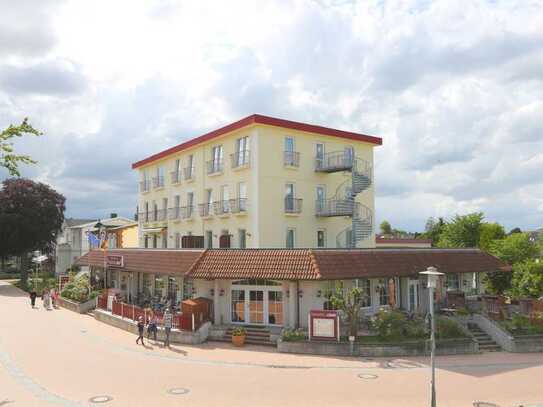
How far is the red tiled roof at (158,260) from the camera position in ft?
85.6

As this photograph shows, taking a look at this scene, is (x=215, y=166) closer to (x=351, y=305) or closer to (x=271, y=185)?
(x=271, y=185)

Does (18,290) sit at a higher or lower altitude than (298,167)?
lower

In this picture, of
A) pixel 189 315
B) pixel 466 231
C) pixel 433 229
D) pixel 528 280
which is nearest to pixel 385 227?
pixel 433 229

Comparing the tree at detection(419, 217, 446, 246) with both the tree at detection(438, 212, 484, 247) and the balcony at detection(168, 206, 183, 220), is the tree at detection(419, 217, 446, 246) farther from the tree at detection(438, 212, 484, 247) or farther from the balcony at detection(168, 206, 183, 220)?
the balcony at detection(168, 206, 183, 220)

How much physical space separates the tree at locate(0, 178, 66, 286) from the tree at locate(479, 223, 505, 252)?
48517 mm

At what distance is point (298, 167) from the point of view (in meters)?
31.2

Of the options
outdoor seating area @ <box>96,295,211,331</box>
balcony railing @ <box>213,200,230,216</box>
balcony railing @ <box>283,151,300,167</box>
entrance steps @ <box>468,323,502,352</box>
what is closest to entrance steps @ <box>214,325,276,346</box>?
outdoor seating area @ <box>96,295,211,331</box>

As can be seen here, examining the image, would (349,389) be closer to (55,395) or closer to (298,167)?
(55,395)

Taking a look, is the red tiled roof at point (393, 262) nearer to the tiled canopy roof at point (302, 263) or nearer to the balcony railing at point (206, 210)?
the tiled canopy roof at point (302, 263)

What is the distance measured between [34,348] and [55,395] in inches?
330

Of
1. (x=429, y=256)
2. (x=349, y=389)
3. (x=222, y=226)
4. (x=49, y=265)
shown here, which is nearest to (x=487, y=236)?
(x=429, y=256)

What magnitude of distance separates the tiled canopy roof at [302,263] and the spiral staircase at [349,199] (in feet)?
15.6

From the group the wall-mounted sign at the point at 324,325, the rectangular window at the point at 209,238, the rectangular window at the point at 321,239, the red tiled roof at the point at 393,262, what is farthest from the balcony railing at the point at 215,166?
the wall-mounted sign at the point at 324,325

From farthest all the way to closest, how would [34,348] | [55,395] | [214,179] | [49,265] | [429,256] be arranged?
[49,265] → [214,179] → [429,256] → [34,348] → [55,395]
